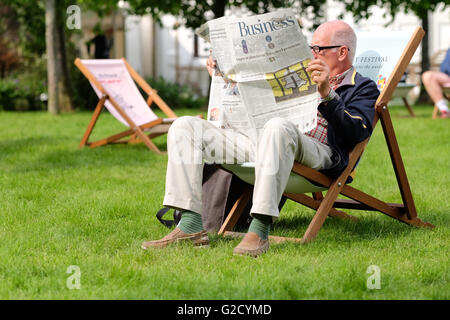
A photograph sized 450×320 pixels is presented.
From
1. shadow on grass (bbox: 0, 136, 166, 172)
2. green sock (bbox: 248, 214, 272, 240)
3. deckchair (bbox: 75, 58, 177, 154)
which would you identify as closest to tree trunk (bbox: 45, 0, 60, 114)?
shadow on grass (bbox: 0, 136, 166, 172)

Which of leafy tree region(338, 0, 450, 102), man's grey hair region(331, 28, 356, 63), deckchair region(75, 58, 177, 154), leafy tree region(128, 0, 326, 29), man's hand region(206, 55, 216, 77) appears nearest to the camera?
man's grey hair region(331, 28, 356, 63)

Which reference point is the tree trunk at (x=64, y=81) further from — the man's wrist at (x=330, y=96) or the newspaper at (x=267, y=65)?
the man's wrist at (x=330, y=96)

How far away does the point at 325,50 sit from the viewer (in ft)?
12.0

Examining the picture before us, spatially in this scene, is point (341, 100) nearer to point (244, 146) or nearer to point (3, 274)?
point (244, 146)

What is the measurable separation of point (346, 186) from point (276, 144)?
0.61 m

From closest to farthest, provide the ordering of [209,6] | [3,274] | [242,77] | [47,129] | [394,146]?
[3,274] < [242,77] < [394,146] < [47,129] < [209,6]

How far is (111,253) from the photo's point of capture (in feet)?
11.3

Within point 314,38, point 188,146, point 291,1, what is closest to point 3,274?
point 188,146

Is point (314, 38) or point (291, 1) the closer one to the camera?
point (314, 38)

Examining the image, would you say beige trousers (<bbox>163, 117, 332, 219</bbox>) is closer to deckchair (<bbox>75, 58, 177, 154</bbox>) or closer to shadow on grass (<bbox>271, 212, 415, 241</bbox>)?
shadow on grass (<bbox>271, 212, 415, 241</bbox>)

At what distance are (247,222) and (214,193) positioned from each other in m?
0.28

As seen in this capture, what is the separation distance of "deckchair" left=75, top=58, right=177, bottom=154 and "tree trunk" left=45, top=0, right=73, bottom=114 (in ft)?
16.2

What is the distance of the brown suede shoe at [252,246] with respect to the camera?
3.30m

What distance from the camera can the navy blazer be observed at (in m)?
3.45
